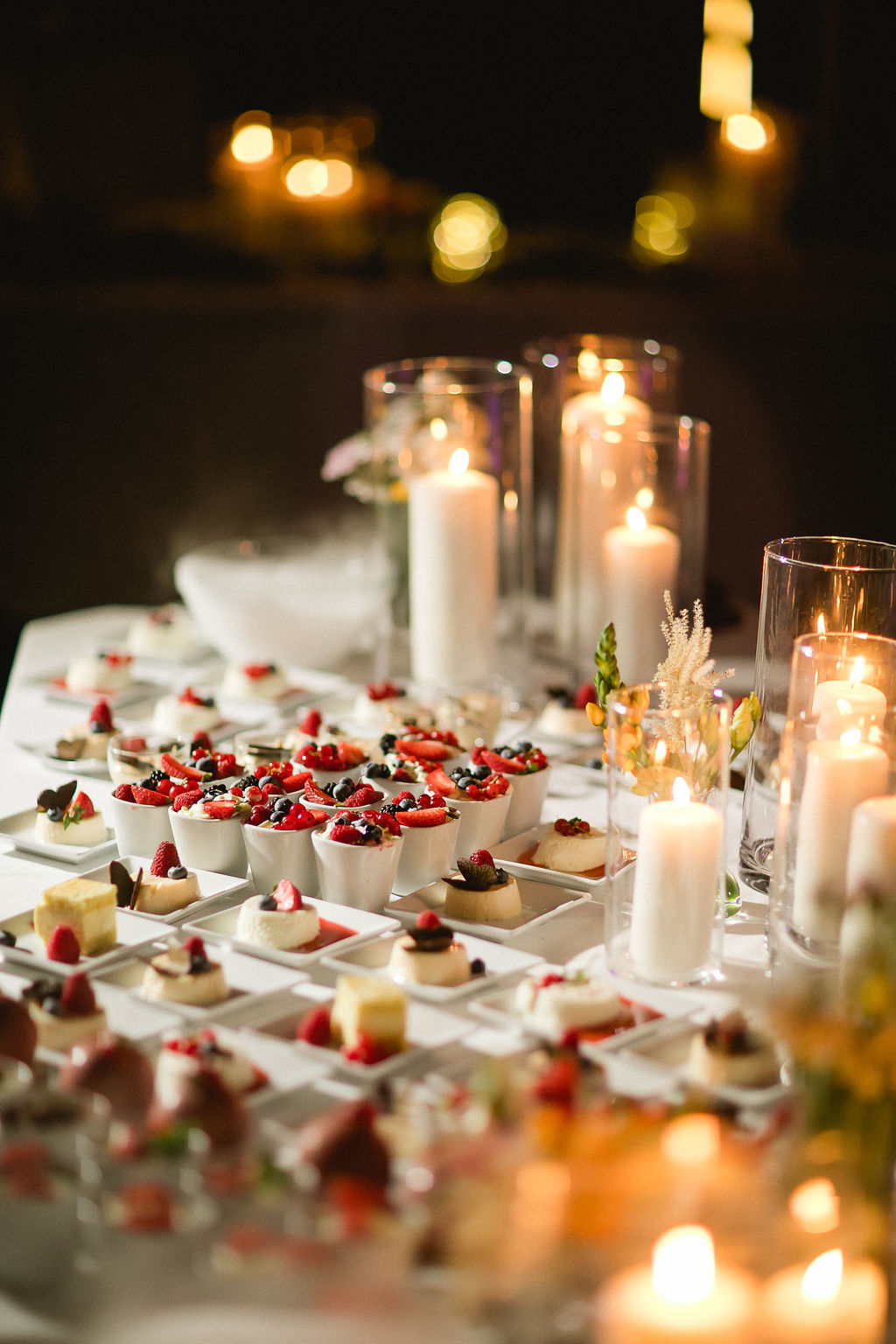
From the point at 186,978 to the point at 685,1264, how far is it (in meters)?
0.56

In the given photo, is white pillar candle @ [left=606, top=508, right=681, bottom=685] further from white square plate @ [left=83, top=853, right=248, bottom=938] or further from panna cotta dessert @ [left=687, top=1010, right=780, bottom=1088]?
panna cotta dessert @ [left=687, top=1010, right=780, bottom=1088]

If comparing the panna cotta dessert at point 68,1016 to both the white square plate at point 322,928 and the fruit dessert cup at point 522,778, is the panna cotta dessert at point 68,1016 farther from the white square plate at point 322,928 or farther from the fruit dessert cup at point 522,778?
the fruit dessert cup at point 522,778

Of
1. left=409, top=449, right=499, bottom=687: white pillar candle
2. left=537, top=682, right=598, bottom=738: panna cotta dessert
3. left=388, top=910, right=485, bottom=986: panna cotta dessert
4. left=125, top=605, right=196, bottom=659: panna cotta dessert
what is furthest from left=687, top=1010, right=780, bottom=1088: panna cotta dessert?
left=125, top=605, right=196, bottom=659: panna cotta dessert

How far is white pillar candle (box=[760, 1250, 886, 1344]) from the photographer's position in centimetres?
93

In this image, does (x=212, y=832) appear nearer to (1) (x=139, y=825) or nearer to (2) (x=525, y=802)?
(1) (x=139, y=825)

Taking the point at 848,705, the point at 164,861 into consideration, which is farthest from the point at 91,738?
the point at 848,705

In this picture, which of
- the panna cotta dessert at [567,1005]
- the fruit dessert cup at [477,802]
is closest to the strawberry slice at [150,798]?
the fruit dessert cup at [477,802]

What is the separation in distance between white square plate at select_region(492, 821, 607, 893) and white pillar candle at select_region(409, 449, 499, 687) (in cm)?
65

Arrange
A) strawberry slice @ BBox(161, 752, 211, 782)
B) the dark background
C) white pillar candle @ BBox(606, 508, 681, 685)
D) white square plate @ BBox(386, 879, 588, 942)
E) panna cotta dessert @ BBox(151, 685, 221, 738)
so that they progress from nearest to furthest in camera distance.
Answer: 1. white square plate @ BBox(386, 879, 588, 942)
2. strawberry slice @ BBox(161, 752, 211, 782)
3. panna cotta dessert @ BBox(151, 685, 221, 738)
4. white pillar candle @ BBox(606, 508, 681, 685)
5. the dark background

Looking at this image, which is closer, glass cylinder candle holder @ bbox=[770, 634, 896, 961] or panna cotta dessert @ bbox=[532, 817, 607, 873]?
glass cylinder candle holder @ bbox=[770, 634, 896, 961]

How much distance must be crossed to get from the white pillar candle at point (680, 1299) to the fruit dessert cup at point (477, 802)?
77 cm

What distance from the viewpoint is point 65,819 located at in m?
1.69

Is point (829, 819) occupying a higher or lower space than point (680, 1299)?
higher

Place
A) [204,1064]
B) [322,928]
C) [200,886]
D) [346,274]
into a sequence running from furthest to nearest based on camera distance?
1. [346,274]
2. [200,886]
3. [322,928]
4. [204,1064]
